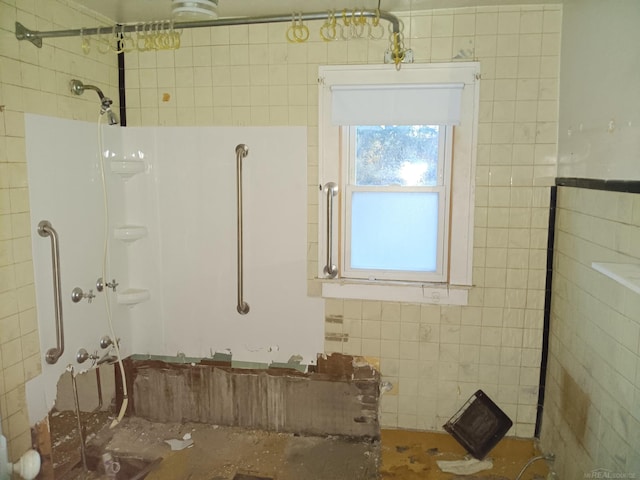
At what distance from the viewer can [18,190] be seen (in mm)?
2178

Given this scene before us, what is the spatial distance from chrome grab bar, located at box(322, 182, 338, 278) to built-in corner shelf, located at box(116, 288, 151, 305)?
1.09 meters

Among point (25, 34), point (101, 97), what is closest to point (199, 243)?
point (101, 97)

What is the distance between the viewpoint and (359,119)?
8.68 feet

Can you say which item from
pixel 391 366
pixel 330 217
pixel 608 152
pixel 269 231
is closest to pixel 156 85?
pixel 269 231

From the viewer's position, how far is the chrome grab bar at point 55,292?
2.31 metres

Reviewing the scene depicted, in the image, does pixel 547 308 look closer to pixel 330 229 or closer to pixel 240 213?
pixel 330 229

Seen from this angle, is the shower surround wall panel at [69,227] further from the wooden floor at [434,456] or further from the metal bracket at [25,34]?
the wooden floor at [434,456]

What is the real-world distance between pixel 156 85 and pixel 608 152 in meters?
2.31

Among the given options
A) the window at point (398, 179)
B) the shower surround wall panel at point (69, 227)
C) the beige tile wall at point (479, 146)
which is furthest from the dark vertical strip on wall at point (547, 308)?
the shower surround wall panel at point (69, 227)

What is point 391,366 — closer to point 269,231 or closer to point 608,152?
point 269,231

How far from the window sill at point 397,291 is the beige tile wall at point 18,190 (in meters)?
1.49

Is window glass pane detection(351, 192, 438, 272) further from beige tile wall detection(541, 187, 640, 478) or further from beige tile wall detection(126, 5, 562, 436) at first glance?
beige tile wall detection(541, 187, 640, 478)
